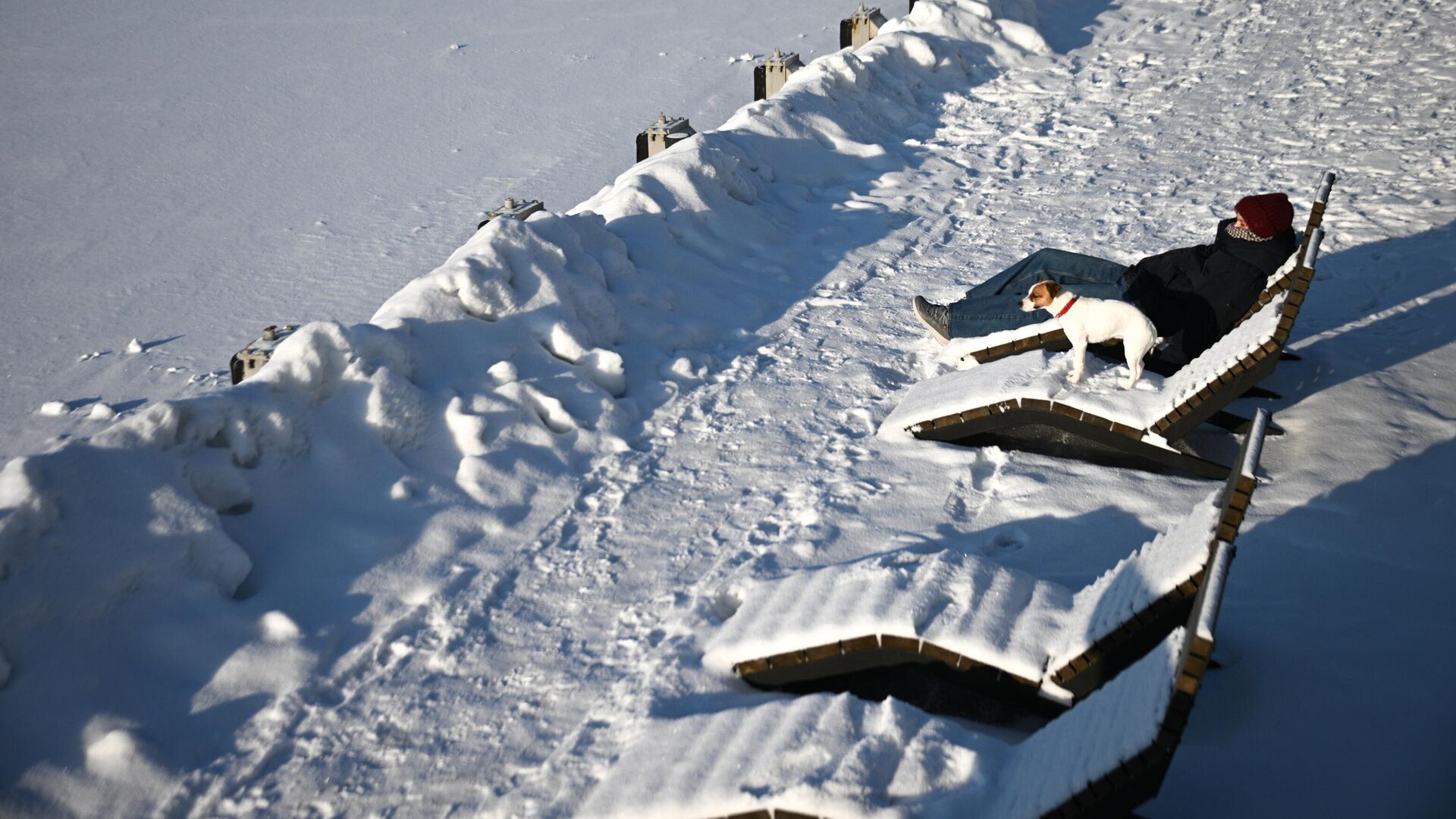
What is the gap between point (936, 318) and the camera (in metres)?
5.64

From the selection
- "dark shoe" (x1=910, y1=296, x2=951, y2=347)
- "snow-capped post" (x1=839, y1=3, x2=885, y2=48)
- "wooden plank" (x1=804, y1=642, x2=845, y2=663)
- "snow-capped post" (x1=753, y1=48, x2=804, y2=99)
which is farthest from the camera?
"snow-capped post" (x1=839, y1=3, x2=885, y2=48)

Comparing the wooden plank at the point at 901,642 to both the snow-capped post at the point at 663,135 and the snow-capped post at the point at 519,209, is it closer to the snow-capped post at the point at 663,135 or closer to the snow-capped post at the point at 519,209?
the snow-capped post at the point at 519,209

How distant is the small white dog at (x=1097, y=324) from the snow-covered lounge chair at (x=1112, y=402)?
0.10m

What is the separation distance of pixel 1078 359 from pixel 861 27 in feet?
29.6

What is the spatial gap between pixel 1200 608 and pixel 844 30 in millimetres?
11634

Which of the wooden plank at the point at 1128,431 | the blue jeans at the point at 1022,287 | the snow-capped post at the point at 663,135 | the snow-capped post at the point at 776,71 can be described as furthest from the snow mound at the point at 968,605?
the snow-capped post at the point at 776,71

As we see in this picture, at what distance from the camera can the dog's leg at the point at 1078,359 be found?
444 cm

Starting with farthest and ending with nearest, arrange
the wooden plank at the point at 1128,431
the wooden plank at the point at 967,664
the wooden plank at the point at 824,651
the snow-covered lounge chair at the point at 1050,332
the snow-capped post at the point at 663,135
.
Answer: the snow-capped post at the point at 663,135, the snow-covered lounge chair at the point at 1050,332, the wooden plank at the point at 1128,431, the wooden plank at the point at 824,651, the wooden plank at the point at 967,664

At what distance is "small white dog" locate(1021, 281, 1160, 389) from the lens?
4379mm

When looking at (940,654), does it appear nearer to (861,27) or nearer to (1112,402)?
(1112,402)

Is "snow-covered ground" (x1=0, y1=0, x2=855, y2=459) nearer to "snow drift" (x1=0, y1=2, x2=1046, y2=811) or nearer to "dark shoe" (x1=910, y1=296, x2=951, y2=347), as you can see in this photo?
"snow drift" (x1=0, y1=2, x2=1046, y2=811)

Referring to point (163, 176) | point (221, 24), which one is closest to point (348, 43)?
point (221, 24)

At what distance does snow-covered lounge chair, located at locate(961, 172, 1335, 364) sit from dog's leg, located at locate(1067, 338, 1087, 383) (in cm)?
45

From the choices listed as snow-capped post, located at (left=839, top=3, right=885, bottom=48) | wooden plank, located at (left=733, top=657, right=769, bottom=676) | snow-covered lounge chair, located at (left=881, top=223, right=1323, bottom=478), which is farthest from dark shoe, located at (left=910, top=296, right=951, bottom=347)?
snow-capped post, located at (left=839, top=3, right=885, bottom=48)
